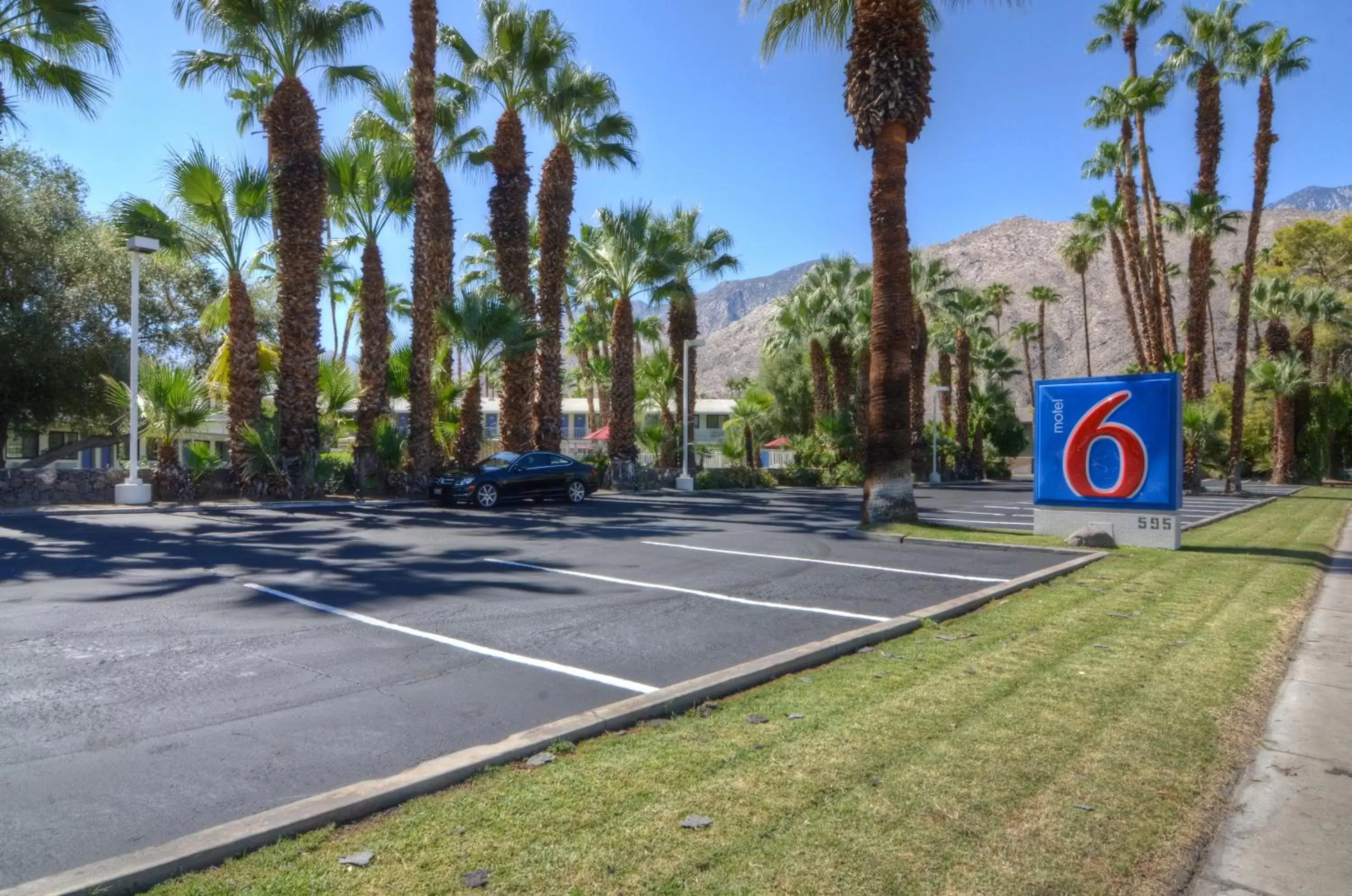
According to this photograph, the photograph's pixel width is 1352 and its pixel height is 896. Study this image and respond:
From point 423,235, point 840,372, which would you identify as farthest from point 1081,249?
point 423,235

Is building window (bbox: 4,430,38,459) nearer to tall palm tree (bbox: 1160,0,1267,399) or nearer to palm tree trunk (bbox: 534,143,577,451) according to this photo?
palm tree trunk (bbox: 534,143,577,451)

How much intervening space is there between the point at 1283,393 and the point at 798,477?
24.7 m

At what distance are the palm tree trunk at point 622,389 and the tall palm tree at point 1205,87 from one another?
19316 millimetres

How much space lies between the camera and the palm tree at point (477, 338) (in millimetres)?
23609

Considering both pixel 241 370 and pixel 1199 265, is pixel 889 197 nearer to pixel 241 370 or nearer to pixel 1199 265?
pixel 241 370

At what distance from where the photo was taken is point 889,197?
1672 centimetres

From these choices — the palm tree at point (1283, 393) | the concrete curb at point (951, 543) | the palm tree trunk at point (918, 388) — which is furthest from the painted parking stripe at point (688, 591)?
the palm tree at point (1283, 393)

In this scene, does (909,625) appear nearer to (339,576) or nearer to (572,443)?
(339,576)

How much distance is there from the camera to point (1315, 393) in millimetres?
45938

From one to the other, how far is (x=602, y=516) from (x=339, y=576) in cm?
910

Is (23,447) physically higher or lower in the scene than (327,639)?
higher

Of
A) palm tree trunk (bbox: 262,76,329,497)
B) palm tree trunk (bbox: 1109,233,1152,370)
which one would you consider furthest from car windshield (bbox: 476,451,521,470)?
palm tree trunk (bbox: 1109,233,1152,370)

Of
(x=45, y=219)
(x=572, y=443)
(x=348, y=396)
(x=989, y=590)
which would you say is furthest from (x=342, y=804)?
(x=572, y=443)

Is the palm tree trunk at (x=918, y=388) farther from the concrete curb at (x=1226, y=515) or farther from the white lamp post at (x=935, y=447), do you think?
the concrete curb at (x=1226, y=515)
